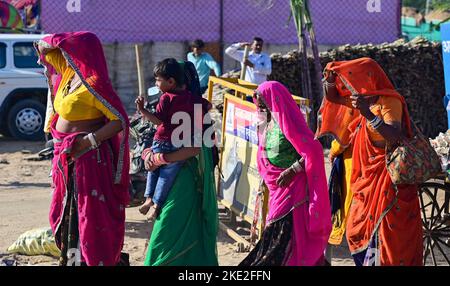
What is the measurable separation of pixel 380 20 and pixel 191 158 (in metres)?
12.5

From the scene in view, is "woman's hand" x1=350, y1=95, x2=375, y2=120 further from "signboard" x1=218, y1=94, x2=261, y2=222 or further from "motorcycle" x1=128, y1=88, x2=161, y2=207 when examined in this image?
"motorcycle" x1=128, y1=88, x2=161, y2=207

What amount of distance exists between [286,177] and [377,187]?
59 cm

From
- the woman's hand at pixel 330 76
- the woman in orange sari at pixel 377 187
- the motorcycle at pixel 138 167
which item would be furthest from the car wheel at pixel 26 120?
the woman in orange sari at pixel 377 187

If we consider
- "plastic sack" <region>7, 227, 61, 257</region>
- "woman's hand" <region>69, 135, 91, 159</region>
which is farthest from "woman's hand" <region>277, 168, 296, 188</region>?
"plastic sack" <region>7, 227, 61, 257</region>

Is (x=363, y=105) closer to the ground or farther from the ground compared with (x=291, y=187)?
farther from the ground

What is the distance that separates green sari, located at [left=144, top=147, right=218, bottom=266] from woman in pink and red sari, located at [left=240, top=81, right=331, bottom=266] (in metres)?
0.33

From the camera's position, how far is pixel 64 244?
5.90 meters

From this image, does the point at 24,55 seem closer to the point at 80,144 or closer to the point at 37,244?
the point at 37,244

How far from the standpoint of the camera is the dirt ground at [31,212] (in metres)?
7.68

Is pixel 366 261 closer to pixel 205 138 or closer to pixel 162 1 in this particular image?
pixel 205 138

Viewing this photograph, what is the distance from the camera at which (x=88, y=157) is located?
5758mm

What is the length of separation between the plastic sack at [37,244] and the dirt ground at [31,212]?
51mm

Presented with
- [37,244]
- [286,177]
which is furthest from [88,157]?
[37,244]

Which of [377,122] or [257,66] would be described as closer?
[377,122]
